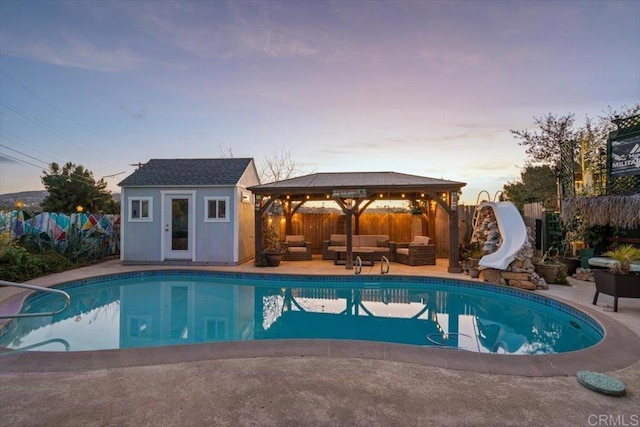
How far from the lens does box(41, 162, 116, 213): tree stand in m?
22.5

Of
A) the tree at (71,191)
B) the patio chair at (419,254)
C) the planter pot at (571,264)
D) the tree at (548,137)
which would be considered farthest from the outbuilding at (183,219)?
the tree at (71,191)

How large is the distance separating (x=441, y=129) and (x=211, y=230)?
347 inches

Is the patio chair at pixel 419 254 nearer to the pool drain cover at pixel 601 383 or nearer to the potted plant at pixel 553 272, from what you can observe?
the potted plant at pixel 553 272

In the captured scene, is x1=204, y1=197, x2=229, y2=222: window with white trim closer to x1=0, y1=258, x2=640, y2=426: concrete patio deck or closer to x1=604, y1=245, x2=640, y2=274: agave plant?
x1=0, y1=258, x2=640, y2=426: concrete patio deck

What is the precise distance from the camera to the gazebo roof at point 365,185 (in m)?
9.95

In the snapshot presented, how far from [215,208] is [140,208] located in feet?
8.11

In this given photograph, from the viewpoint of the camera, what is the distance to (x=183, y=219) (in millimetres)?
11359

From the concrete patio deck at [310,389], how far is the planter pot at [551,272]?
174 inches

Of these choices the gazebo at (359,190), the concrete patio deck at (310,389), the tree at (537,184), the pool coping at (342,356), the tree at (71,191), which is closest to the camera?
the concrete patio deck at (310,389)

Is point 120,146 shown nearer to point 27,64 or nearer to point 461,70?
point 27,64

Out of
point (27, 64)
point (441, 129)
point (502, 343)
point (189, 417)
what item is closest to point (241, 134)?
point (27, 64)

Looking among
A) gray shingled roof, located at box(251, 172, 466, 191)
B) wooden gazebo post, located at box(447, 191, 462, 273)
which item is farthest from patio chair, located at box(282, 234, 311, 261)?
wooden gazebo post, located at box(447, 191, 462, 273)

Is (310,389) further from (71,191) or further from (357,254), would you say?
(71,191)

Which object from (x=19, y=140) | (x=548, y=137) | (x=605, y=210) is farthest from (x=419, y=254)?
(x=19, y=140)
